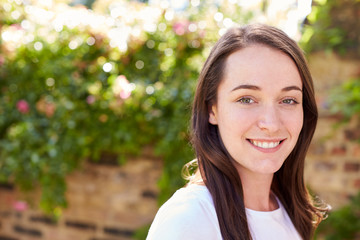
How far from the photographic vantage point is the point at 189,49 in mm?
3918

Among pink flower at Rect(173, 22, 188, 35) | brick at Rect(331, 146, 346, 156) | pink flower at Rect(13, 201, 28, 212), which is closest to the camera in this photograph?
brick at Rect(331, 146, 346, 156)

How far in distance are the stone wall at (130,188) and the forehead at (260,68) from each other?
229cm

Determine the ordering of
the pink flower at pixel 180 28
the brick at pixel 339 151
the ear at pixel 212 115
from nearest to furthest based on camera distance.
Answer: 1. the ear at pixel 212 115
2. the brick at pixel 339 151
3. the pink flower at pixel 180 28

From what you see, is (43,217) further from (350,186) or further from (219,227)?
(219,227)

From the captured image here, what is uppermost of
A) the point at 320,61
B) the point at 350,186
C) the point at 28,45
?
the point at 28,45

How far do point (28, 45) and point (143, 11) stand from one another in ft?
3.79

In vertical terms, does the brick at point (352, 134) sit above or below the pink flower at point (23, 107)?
below

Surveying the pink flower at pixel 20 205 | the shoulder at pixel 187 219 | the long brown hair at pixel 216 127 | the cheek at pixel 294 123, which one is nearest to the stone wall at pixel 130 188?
the pink flower at pixel 20 205

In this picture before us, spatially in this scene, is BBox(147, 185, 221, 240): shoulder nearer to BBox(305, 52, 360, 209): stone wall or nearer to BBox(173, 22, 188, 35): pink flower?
BBox(305, 52, 360, 209): stone wall

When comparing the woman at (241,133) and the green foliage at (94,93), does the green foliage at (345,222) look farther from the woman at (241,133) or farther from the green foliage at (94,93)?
the woman at (241,133)

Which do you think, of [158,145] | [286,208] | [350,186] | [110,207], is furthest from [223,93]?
[110,207]

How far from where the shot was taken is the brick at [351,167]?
11.8 ft

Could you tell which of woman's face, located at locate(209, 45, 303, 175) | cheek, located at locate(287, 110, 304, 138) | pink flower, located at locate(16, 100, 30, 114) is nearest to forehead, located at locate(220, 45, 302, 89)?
woman's face, located at locate(209, 45, 303, 175)

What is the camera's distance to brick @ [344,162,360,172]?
3.61 metres
